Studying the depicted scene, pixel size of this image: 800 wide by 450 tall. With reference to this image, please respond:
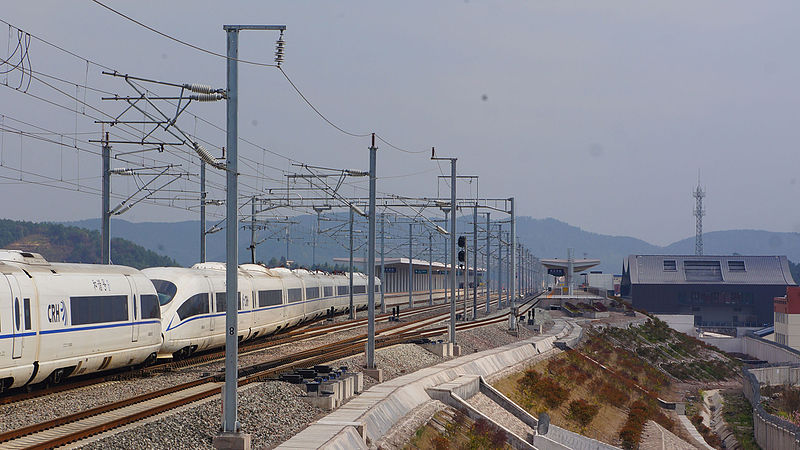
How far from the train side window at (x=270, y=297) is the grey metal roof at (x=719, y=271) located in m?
115

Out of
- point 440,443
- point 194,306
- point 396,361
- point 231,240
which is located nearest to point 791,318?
point 396,361

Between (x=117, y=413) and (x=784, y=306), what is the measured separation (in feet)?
336

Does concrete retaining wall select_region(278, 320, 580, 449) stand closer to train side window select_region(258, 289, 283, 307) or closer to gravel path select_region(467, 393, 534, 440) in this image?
gravel path select_region(467, 393, 534, 440)

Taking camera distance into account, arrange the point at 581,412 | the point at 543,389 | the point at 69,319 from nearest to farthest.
Result: 1. the point at 69,319
2. the point at 581,412
3. the point at 543,389

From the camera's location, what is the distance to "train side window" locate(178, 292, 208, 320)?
3288 cm

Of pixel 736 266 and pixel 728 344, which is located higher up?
pixel 736 266

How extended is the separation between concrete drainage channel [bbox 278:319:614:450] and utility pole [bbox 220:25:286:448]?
4.55 feet

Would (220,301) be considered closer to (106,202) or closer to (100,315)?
(106,202)

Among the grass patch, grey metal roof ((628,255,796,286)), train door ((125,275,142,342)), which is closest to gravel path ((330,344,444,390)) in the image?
train door ((125,275,142,342))

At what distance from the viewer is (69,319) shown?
2412 centimetres

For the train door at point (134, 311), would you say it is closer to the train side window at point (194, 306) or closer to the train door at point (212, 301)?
the train side window at point (194, 306)

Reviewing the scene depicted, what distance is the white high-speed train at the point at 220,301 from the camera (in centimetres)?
3266

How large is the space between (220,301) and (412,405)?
12.0 metres

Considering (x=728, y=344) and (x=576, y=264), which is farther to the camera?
(x=576, y=264)
